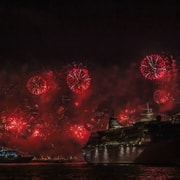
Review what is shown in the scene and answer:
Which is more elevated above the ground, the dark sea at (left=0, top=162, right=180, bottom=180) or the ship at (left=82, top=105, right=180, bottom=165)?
the ship at (left=82, top=105, right=180, bottom=165)

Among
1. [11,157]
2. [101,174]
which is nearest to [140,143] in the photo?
[101,174]

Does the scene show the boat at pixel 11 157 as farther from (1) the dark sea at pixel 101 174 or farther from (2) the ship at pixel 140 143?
(1) the dark sea at pixel 101 174

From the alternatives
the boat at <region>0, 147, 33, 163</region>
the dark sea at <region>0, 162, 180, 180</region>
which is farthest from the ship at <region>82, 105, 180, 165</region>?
the boat at <region>0, 147, 33, 163</region>

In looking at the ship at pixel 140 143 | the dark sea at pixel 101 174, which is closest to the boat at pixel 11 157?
the ship at pixel 140 143

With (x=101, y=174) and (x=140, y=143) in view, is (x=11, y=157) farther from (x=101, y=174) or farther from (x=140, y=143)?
(x=101, y=174)

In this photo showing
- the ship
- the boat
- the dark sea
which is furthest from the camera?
the boat

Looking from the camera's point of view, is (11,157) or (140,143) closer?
(140,143)

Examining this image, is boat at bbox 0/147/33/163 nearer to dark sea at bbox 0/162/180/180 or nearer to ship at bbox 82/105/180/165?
ship at bbox 82/105/180/165

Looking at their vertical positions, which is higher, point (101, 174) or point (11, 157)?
point (11, 157)
